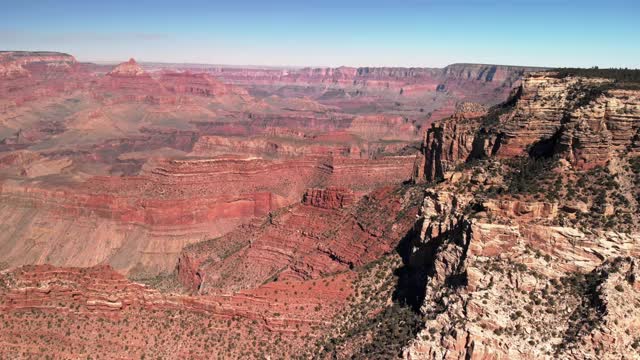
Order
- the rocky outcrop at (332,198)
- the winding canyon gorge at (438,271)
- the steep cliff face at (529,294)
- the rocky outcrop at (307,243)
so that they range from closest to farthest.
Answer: the steep cliff face at (529,294) → the winding canyon gorge at (438,271) → the rocky outcrop at (307,243) → the rocky outcrop at (332,198)

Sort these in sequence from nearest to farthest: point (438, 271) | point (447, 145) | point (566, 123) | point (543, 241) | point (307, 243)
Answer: point (543, 241), point (438, 271), point (566, 123), point (447, 145), point (307, 243)

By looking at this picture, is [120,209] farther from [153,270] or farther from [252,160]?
[252,160]

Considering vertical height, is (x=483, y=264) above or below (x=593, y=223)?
below

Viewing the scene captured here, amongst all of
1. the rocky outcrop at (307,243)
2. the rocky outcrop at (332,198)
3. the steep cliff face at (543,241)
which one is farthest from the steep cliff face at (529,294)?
the rocky outcrop at (332,198)

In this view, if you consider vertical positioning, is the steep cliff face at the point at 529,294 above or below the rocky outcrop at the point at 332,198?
above

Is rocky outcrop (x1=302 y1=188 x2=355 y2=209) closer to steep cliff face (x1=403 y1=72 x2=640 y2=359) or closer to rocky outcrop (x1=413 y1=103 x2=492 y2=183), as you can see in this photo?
rocky outcrop (x1=413 y1=103 x2=492 y2=183)

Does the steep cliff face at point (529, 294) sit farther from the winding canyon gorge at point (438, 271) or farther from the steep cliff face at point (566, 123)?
the steep cliff face at point (566, 123)

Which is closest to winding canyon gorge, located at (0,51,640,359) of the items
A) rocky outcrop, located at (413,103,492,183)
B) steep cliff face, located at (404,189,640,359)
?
steep cliff face, located at (404,189,640,359)

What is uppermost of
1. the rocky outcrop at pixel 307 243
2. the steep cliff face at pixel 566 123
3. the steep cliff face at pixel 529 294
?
the steep cliff face at pixel 566 123

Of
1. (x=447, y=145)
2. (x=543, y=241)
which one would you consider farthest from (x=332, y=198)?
(x=543, y=241)

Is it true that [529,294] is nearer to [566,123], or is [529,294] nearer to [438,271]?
[438,271]

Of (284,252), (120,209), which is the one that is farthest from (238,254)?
(120,209)
